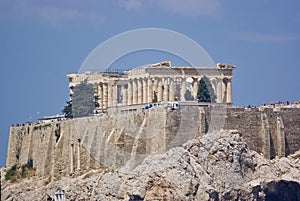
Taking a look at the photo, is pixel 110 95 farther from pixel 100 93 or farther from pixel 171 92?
pixel 171 92

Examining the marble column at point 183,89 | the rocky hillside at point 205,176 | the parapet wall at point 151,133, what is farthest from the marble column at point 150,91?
the rocky hillside at point 205,176

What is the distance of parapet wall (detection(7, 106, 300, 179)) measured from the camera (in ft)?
268

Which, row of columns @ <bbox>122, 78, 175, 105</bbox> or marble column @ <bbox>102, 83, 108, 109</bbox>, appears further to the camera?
marble column @ <bbox>102, 83, 108, 109</bbox>

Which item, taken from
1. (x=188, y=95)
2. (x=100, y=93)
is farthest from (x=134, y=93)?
(x=100, y=93)

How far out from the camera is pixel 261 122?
84.4m

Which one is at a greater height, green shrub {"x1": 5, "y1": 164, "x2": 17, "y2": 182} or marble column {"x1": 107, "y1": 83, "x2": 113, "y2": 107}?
marble column {"x1": 107, "y1": 83, "x2": 113, "y2": 107}

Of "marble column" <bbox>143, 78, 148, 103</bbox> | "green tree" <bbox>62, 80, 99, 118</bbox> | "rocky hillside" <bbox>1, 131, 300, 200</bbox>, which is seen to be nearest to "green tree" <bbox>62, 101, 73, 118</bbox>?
"green tree" <bbox>62, 80, 99, 118</bbox>

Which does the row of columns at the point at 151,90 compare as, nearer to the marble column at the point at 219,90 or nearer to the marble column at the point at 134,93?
the marble column at the point at 134,93

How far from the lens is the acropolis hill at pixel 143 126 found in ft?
269

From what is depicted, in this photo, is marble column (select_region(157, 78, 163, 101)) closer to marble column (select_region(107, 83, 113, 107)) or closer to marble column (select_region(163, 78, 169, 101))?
marble column (select_region(163, 78, 169, 101))

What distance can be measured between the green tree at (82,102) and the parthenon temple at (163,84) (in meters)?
1.36

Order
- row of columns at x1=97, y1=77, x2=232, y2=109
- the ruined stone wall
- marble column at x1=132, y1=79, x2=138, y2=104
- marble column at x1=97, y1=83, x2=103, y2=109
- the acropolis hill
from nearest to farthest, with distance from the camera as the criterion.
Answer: the acropolis hill, the ruined stone wall, row of columns at x1=97, y1=77, x2=232, y2=109, marble column at x1=132, y1=79, x2=138, y2=104, marble column at x1=97, y1=83, x2=103, y2=109

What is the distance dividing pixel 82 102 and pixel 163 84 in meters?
9.55

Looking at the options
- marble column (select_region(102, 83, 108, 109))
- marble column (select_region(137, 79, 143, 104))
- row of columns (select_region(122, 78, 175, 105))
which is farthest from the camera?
marble column (select_region(102, 83, 108, 109))
